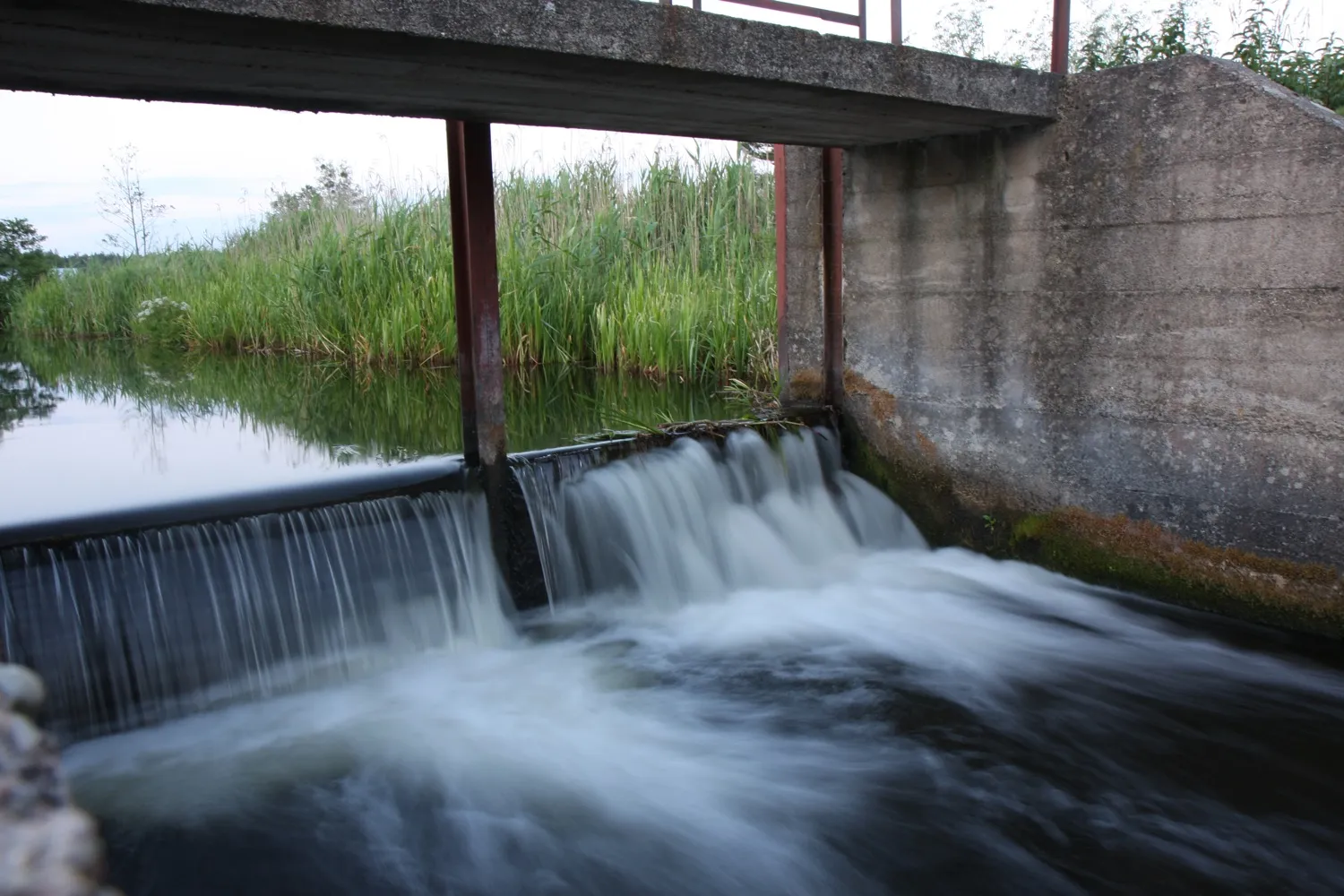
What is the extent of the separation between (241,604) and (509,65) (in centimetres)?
228

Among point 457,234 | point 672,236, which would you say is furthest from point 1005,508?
point 672,236

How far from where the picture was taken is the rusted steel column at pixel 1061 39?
16.3 feet

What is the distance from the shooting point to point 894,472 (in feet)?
19.6

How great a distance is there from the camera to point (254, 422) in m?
8.49

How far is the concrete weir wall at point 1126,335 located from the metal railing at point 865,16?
0.29 m

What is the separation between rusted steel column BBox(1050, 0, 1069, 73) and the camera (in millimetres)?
4980

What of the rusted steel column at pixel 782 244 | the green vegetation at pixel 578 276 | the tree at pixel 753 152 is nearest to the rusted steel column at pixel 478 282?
the rusted steel column at pixel 782 244

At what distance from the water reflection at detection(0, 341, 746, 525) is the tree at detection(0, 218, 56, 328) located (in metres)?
13.7

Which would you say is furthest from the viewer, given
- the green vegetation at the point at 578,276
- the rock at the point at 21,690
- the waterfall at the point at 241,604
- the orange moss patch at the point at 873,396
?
the green vegetation at the point at 578,276

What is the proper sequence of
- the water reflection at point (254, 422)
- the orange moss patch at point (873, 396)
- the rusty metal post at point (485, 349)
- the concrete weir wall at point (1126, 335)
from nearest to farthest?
the concrete weir wall at point (1126, 335) → the rusty metal post at point (485, 349) → the orange moss patch at point (873, 396) → the water reflection at point (254, 422)

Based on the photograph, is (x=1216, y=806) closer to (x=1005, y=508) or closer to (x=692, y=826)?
(x=692, y=826)

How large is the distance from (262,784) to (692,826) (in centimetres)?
143

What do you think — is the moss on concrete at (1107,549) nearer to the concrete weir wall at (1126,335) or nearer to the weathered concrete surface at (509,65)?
the concrete weir wall at (1126,335)

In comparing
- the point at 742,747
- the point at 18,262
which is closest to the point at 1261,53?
the point at 742,747
